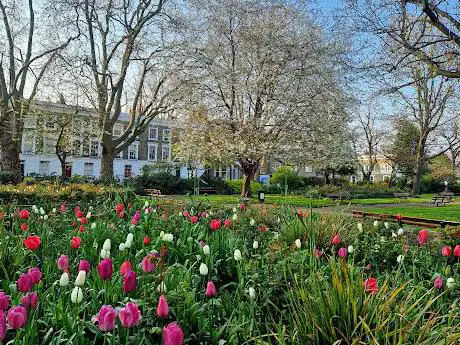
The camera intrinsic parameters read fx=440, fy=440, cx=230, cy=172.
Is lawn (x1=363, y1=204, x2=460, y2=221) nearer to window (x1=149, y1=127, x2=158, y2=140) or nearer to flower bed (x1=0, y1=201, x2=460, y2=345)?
flower bed (x1=0, y1=201, x2=460, y2=345)

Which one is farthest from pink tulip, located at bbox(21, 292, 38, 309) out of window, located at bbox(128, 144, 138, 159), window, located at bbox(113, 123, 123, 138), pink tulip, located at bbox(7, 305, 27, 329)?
window, located at bbox(128, 144, 138, 159)

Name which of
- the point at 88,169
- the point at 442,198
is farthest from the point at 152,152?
the point at 442,198

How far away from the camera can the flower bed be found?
2.13m

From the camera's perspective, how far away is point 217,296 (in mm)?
3176

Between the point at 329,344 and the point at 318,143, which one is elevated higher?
the point at 318,143

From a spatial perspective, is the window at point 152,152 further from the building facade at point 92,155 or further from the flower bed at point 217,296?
the flower bed at point 217,296

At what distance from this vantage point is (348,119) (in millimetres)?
23703

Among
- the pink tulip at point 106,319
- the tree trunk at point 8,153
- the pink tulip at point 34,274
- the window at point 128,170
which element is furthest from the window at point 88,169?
the pink tulip at point 106,319

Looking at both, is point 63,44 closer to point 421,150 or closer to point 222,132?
point 222,132

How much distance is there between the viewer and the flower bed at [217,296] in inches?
84.0

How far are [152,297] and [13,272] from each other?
1.64 metres

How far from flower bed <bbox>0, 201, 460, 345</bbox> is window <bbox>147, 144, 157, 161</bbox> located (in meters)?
54.5

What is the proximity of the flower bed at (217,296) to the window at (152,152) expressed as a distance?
179 ft

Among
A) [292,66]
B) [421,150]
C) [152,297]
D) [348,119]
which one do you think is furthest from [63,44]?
[421,150]
